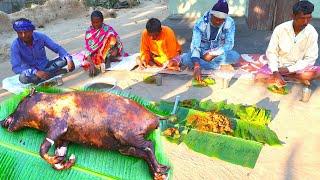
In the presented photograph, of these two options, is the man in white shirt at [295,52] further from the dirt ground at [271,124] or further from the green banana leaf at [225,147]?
the green banana leaf at [225,147]

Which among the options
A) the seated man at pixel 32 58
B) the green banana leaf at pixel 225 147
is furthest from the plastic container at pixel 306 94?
the seated man at pixel 32 58

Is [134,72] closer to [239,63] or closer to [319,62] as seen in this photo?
[239,63]

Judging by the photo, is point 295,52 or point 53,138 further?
point 295,52

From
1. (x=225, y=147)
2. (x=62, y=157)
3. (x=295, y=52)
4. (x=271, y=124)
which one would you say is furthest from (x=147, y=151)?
(x=295, y=52)

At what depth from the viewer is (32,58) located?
5.67 meters

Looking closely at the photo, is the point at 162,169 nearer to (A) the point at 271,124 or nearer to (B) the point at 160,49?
(A) the point at 271,124

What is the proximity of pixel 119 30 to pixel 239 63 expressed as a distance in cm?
435

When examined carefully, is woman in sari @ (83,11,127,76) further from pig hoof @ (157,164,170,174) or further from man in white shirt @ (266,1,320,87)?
pig hoof @ (157,164,170,174)

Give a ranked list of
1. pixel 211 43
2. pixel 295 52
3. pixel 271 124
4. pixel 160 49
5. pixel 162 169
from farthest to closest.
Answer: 1. pixel 160 49
2. pixel 211 43
3. pixel 295 52
4. pixel 271 124
5. pixel 162 169

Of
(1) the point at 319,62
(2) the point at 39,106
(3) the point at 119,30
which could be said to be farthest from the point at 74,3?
(2) the point at 39,106

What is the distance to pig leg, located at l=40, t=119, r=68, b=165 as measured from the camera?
2.41 m

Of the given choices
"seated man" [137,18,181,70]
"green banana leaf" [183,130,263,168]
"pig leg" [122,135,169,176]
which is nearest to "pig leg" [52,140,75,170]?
"pig leg" [122,135,169,176]

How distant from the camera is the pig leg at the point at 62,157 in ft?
7.99

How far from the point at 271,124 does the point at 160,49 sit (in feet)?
7.19
